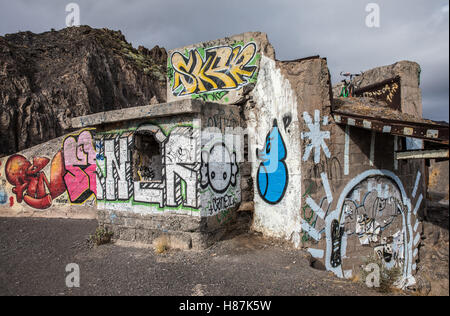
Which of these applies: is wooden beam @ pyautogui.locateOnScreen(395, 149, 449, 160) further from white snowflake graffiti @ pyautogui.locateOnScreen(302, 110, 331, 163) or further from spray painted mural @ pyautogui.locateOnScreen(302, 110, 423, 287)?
white snowflake graffiti @ pyautogui.locateOnScreen(302, 110, 331, 163)

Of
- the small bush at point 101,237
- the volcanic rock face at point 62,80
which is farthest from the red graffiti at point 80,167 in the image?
the volcanic rock face at point 62,80

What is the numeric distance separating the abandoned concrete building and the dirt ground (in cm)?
45

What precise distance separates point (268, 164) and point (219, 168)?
119 centimetres

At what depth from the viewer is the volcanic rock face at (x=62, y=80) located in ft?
46.3

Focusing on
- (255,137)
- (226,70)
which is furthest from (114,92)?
(255,137)

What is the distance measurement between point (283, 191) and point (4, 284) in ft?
18.0

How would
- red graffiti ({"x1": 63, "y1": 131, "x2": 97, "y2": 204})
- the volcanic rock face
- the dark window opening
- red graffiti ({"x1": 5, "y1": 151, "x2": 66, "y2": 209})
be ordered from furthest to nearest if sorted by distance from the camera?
the volcanic rock face → red graffiti ({"x1": 5, "y1": 151, "x2": 66, "y2": 209}) → red graffiti ({"x1": 63, "y1": 131, "x2": 97, "y2": 204}) → the dark window opening

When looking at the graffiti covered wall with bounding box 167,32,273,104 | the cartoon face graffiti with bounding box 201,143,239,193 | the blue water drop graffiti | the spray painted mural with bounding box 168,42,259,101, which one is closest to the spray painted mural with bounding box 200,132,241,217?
the cartoon face graffiti with bounding box 201,143,239,193

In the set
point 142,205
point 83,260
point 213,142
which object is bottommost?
point 83,260

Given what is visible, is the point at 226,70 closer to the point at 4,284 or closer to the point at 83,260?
the point at 83,260

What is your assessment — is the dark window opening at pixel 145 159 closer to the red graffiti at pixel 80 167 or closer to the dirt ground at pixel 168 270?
the dirt ground at pixel 168 270

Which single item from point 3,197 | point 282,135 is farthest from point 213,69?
point 3,197

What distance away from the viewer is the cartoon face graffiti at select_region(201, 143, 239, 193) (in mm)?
5698
